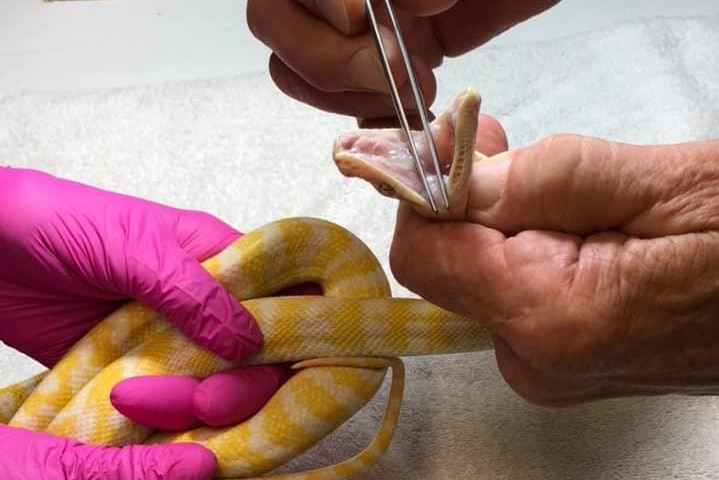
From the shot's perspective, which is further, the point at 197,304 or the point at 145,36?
the point at 145,36

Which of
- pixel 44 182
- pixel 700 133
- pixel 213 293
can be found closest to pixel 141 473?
pixel 213 293

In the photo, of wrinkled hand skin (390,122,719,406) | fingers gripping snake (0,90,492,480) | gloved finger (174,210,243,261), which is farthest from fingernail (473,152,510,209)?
gloved finger (174,210,243,261)

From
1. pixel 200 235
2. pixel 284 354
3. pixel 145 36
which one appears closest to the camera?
pixel 284 354

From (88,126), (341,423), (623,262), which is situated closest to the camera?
(623,262)

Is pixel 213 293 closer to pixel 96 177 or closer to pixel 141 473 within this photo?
pixel 141 473

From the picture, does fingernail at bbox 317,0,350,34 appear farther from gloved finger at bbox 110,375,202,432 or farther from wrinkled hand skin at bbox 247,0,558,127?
gloved finger at bbox 110,375,202,432

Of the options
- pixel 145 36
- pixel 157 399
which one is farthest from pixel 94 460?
pixel 145 36

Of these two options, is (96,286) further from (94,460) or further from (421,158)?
(421,158)
